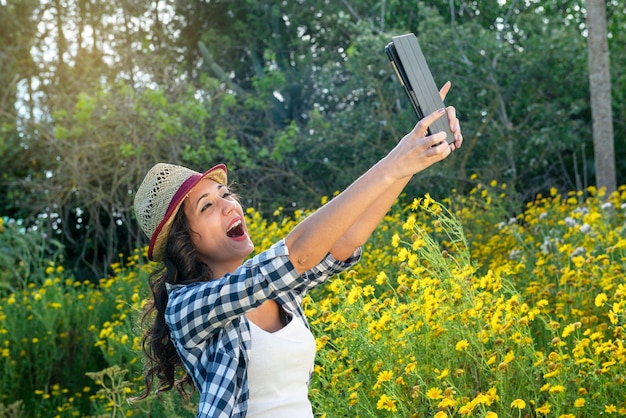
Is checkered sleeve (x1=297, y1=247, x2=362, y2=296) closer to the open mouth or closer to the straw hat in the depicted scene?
the open mouth

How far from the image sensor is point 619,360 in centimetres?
253

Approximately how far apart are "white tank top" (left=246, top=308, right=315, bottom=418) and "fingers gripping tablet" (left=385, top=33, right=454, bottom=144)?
586 mm

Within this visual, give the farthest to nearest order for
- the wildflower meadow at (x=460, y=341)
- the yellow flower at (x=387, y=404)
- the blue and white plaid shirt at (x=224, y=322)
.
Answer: the wildflower meadow at (x=460, y=341) < the yellow flower at (x=387, y=404) < the blue and white plaid shirt at (x=224, y=322)

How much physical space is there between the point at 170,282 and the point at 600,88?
6.03 m

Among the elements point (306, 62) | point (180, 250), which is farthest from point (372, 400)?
point (306, 62)

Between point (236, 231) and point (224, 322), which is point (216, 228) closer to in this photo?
point (236, 231)

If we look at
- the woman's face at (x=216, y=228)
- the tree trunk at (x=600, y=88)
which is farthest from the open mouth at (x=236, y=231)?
the tree trunk at (x=600, y=88)

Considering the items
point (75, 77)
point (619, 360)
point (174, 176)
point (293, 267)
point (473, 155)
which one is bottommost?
point (473, 155)

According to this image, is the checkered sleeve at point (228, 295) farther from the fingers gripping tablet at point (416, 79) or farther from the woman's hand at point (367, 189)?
the fingers gripping tablet at point (416, 79)

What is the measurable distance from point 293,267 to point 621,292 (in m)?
1.37

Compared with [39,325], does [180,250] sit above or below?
above

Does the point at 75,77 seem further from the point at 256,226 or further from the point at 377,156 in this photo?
the point at 256,226

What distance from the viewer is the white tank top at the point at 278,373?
1905 mm

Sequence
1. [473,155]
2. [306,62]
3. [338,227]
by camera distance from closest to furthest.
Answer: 1. [338,227]
2. [473,155]
3. [306,62]
